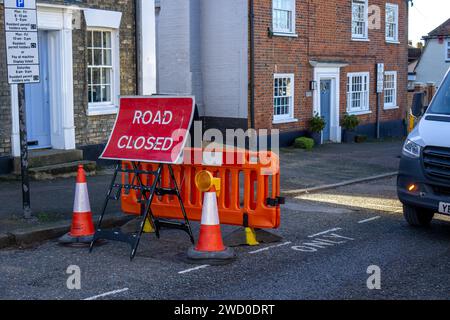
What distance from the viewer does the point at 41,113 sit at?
13820 mm

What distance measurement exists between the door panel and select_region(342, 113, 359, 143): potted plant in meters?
0.57

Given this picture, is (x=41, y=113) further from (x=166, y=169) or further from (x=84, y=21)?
(x=166, y=169)

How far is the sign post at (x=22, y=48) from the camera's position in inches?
355

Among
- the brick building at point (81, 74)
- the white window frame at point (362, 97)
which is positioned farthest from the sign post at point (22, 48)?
the white window frame at point (362, 97)

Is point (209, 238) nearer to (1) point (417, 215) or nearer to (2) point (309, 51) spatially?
(1) point (417, 215)

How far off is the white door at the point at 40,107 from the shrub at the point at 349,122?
12.2m

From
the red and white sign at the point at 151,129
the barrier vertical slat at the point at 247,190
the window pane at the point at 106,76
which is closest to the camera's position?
the red and white sign at the point at 151,129

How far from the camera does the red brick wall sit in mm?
19609

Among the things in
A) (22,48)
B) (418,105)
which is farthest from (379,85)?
(22,48)

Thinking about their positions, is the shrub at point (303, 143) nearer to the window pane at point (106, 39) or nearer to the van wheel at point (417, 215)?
the window pane at point (106, 39)

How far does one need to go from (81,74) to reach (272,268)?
27.4 feet

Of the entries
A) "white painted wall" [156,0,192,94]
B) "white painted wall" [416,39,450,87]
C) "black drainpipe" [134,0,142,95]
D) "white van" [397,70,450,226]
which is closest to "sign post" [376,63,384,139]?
"white painted wall" [156,0,192,94]

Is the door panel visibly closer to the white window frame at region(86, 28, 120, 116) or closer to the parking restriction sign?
A: the white window frame at region(86, 28, 120, 116)
